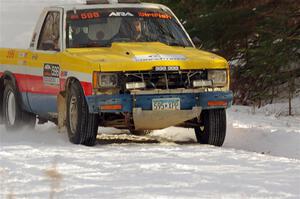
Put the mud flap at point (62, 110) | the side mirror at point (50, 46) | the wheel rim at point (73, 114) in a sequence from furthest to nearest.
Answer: the side mirror at point (50, 46) < the mud flap at point (62, 110) < the wheel rim at point (73, 114)

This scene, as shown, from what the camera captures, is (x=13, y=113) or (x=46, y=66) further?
(x=13, y=113)

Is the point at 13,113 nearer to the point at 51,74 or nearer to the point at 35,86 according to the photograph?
the point at 35,86

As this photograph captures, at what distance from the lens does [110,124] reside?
10.2 meters

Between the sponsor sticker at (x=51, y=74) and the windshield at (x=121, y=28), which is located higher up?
the windshield at (x=121, y=28)

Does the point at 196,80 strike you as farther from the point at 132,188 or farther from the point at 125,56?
the point at 132,188

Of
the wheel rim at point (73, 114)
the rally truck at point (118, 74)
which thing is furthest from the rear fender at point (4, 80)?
the wheel rim at point (73, 114)

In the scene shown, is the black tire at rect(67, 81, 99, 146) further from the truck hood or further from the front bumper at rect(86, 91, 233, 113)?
the truck hood

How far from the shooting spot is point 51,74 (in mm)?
10805

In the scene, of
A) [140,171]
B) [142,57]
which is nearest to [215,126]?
[142,57]

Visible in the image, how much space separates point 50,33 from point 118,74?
203cm

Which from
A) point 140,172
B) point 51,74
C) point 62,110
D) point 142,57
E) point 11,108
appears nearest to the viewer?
point 140,172

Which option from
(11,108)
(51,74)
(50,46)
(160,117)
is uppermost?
(50,46)

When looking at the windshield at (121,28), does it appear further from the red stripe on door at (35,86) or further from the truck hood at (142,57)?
the red stripe on door at (35,86)

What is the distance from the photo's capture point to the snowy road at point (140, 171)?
21.4ft
